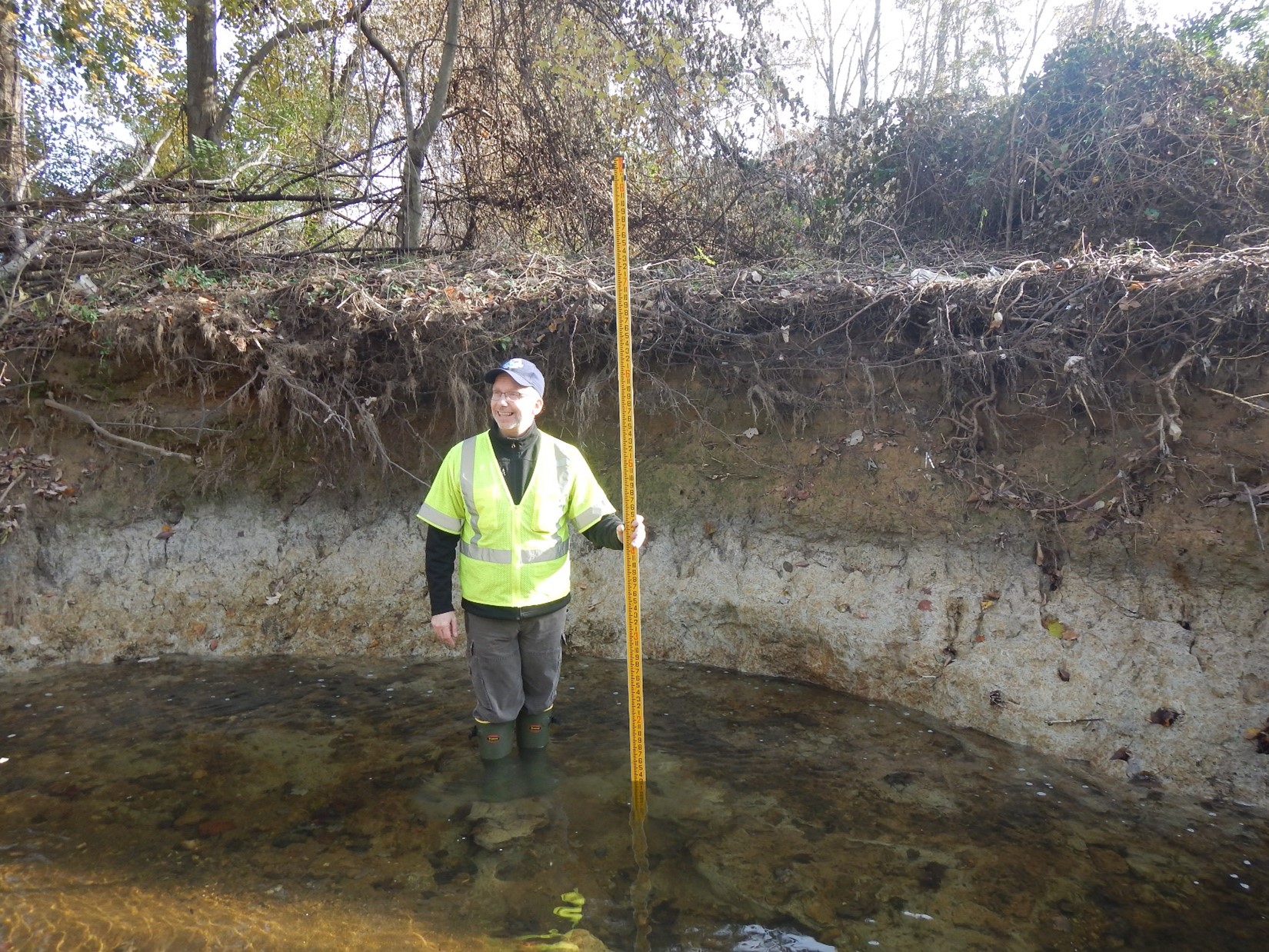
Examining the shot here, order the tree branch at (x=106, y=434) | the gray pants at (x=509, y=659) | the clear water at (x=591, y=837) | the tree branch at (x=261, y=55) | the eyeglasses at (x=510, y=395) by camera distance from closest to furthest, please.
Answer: the clear water at (x=591, y=837), the eyeglasses at (x=510, y=395), the gray pants at (x=509, y=659), the tree branch at (x=106, y=434), the tree branch at (x=261, y=55)

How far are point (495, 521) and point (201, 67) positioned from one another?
28.3ft

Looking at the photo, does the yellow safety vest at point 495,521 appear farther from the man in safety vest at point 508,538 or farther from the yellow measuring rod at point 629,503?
the yellow measuring rod at point 629,503

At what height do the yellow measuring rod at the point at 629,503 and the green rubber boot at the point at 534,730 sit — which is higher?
the yellow measuring rod at the point at 629,503

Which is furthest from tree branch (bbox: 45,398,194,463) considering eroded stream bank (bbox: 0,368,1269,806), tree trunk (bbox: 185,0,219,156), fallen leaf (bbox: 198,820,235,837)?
tree trunk (bbox: 185,0,219,156)

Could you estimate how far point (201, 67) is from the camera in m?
8.57

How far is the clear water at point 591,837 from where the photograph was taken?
255cm

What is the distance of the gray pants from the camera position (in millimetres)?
3400

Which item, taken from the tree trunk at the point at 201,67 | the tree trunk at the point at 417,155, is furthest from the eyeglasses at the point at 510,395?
the tree trunk at the point at 201,67

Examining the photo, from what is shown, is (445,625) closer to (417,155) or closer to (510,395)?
(510,395)

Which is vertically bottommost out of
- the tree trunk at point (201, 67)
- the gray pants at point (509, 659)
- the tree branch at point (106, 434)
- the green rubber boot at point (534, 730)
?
the green rubber boot at point (534, 730)

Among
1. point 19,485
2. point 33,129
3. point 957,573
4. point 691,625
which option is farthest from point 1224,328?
point 33,129

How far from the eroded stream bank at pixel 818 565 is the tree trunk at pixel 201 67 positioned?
508cm

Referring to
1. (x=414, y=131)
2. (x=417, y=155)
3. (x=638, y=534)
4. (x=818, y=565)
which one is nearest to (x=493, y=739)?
(x=638, y=534)

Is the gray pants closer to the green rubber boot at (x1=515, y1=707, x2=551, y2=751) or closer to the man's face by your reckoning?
the green rubber boot at (x1=515, y1=707, x2=551, y2=751)
